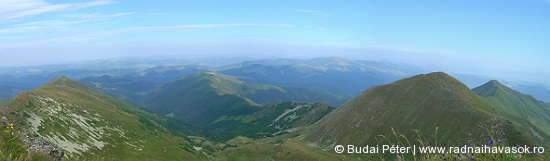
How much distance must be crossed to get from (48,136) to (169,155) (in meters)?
41.9

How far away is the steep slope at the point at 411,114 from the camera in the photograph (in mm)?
114000

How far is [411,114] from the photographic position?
450 feet

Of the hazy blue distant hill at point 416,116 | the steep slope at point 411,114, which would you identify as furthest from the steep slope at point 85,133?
the hazy blue distant hill at point 416,116

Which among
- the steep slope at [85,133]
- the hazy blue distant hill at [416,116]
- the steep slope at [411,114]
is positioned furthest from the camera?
the steep slope at [411,114]

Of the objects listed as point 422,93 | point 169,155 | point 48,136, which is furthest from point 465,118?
point 48,136

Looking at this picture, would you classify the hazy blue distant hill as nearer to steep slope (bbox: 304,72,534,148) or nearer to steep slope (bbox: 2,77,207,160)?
steep slope (bbox: 304,72,534,148)

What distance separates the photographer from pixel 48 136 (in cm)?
9631

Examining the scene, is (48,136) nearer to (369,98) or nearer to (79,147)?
(79,147)

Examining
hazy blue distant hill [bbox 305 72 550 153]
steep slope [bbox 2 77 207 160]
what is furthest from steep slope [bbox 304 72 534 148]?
steep slope [bbox 2 77 207 160]

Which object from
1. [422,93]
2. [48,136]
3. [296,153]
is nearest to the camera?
[48,136]

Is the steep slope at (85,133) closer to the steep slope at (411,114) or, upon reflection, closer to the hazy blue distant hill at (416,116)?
the steep slope at (411,114)

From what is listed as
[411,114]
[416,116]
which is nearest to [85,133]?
[411,114]

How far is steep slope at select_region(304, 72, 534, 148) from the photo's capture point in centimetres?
11400

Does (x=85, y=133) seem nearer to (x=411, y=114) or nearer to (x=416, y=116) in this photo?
(x=411, y=114)
